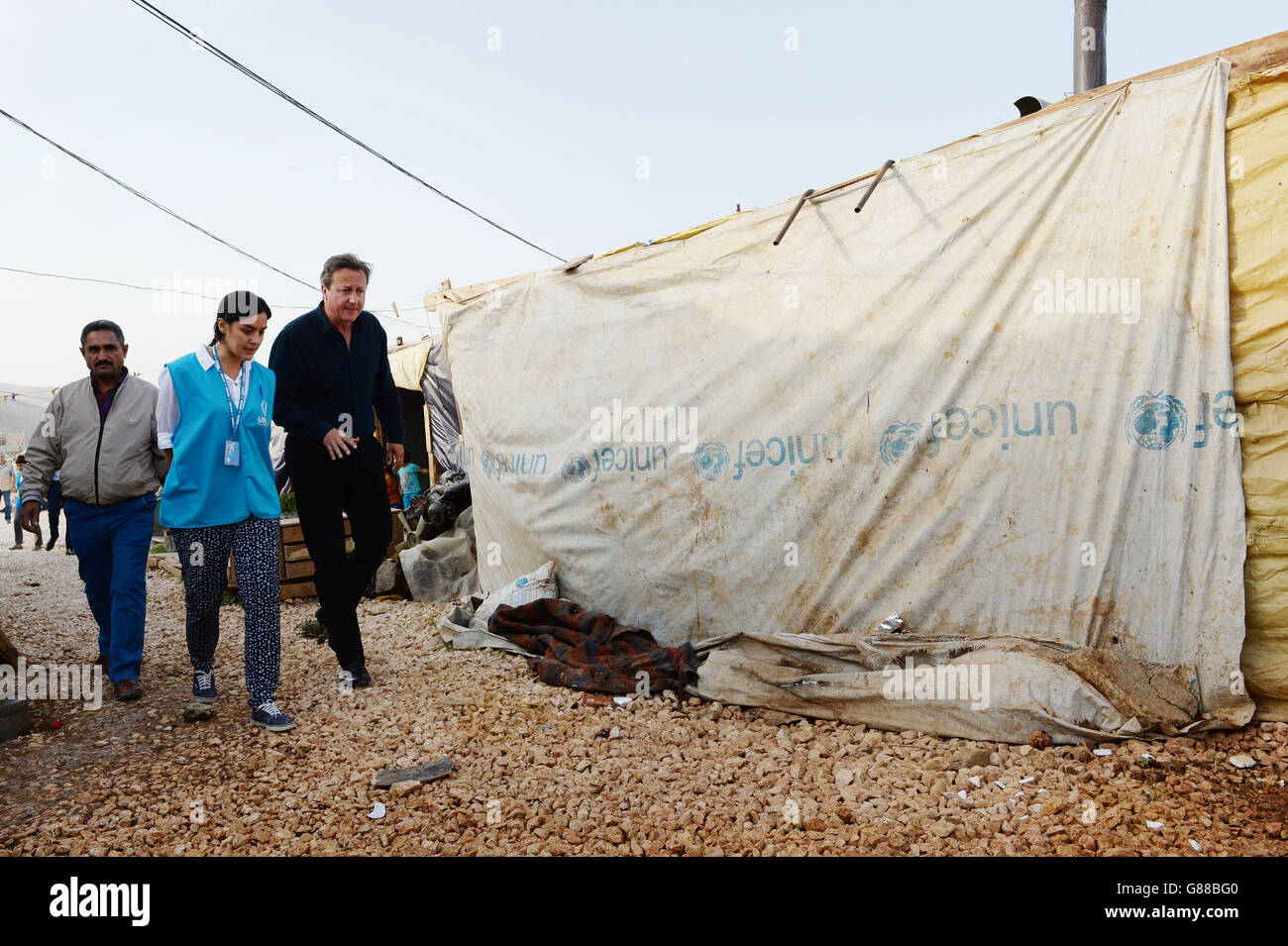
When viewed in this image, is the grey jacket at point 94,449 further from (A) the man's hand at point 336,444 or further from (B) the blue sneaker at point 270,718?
(B) the blue sneaker at point 270,718

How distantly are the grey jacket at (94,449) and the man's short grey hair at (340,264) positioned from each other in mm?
1166

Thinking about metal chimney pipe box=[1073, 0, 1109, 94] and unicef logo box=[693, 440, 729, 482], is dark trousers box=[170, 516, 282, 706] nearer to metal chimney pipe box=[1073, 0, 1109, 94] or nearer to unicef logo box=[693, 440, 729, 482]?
unicef logo box=[693, 440, 729, 482]

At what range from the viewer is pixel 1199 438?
2814 millimetres

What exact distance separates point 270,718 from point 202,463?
3.39 feet

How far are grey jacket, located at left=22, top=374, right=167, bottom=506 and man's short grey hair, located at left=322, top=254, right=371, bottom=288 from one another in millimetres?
1166

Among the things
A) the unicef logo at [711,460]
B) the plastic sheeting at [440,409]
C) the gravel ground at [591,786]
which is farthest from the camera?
the plastic sheeting at [440,409]

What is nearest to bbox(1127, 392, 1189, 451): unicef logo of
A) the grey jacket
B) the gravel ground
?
the gravel ground

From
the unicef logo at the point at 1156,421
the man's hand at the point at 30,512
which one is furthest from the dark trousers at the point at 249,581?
the unicef logo at the point at 1156,421

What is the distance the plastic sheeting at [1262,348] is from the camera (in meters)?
2.72

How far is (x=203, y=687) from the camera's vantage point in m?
3.34

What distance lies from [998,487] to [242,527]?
9.92 ft
